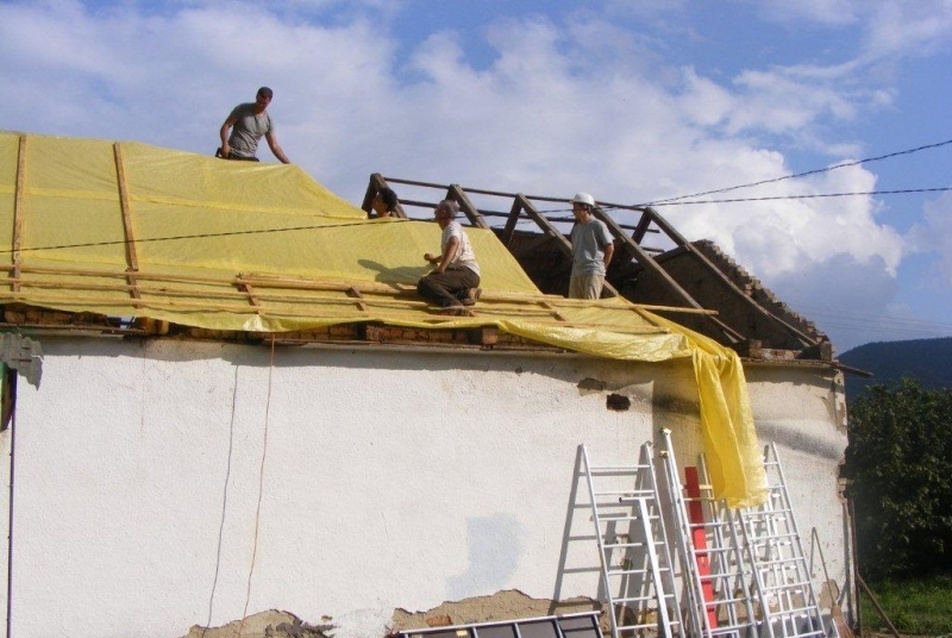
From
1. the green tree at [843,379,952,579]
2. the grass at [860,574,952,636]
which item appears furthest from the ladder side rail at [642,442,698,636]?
the green tree at [843,379,952,579]

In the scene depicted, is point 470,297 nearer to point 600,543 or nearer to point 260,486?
point 600,543

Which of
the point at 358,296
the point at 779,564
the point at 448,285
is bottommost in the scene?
the point at 779,564

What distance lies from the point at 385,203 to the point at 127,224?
286 centimetres

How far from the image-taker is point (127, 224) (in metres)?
7.30

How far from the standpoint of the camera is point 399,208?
9.55 metres

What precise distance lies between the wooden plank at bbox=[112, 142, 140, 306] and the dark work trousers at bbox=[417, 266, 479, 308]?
2.10 meters

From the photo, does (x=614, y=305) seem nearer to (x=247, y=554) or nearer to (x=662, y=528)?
(x=662, y=528)

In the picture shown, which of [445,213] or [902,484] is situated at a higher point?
[445,213]

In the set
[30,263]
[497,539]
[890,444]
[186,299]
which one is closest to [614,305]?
[497,539]

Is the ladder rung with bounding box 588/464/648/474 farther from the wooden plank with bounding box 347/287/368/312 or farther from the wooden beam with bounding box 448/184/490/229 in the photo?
the wooden beam with bounding box 448/184/490/229

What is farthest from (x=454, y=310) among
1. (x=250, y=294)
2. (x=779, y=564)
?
(x=779, y=564)

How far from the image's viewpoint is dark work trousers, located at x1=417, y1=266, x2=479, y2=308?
727cm

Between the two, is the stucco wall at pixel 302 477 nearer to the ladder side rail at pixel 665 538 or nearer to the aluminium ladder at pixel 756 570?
the ladder side rail at pixel 665 538

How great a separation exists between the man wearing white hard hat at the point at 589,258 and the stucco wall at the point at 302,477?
137 centimetres
